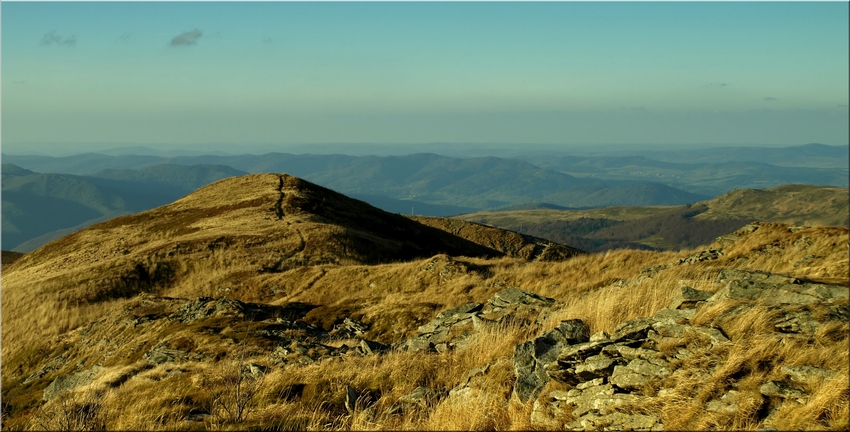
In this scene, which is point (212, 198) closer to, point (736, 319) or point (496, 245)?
point (496, 245)

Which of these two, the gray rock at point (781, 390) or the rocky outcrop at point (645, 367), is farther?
the rocky outcrop at point (645, 367)

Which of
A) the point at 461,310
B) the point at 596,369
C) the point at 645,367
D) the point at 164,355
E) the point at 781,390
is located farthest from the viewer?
the point at 461,310

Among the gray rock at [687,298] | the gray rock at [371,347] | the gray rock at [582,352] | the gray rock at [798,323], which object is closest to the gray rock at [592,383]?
the gray rock at [582,352]

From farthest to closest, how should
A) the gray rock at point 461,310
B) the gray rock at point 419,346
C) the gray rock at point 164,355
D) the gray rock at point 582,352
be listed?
the gray rock at point 461,310 → the gray rock at point 164,355 → the gray rock at point 419,346 → the gray rock at point 582,352

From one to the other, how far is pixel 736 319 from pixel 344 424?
610cm

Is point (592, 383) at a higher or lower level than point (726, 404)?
lower

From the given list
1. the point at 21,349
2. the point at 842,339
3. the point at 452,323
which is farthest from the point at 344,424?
the point at 21,349

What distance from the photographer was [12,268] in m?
52.6

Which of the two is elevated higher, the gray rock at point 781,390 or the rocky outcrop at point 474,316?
the gray rock at point 781,390

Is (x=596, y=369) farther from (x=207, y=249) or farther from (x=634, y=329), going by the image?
(x=207, y=249)

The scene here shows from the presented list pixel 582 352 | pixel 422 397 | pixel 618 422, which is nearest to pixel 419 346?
pixel 422 397

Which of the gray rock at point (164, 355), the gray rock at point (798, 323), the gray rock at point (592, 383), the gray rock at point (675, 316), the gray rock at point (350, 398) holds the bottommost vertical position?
the gray rock at point (164, 355)

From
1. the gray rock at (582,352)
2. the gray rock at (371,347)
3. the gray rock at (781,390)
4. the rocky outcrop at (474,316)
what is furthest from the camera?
the rocky outcrop at (474,316)

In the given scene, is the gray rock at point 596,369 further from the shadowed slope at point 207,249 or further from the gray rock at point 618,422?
the shadowed slope at point 207,249
